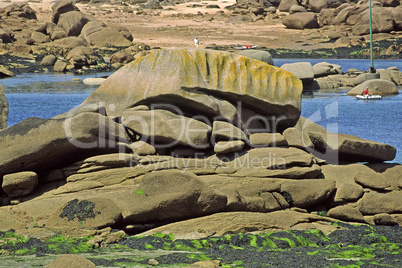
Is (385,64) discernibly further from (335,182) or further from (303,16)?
(335,182)

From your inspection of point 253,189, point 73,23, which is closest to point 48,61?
point 73,23

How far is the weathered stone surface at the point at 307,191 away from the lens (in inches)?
569

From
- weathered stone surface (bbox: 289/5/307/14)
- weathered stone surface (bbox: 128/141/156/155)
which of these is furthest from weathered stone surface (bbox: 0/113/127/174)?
weathered stone surface (bbox: 289/5/307/14)

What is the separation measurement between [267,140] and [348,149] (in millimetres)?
2511

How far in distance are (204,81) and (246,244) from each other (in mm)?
5449

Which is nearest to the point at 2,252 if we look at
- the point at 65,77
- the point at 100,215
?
the point at 100,215

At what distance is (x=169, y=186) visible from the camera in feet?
41.2

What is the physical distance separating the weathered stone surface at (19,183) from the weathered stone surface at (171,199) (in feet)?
9.54

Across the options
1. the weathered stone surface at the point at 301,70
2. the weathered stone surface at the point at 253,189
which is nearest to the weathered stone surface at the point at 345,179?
the weathered stone surface at the point at 253,189

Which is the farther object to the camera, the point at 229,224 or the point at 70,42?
the point at 70,42

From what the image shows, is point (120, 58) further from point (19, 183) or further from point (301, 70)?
point (19, 183)

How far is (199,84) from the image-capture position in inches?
600

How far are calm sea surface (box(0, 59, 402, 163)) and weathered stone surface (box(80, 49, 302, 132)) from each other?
675 centimetres

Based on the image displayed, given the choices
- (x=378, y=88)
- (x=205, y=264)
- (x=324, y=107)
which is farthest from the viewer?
(x=378, y=88)
